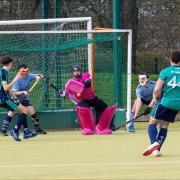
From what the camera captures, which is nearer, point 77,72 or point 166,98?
point 166,98

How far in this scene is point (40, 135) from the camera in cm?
1772

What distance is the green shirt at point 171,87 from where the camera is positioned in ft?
40.6

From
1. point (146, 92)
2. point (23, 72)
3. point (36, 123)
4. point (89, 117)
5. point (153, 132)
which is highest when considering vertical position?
point (23, 72)

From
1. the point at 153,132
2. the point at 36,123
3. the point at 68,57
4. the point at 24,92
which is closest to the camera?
the point at 153,132

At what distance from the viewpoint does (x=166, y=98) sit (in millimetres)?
12523

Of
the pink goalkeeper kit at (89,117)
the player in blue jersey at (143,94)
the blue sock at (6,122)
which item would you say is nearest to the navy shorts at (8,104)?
the blue sock at (6,122)

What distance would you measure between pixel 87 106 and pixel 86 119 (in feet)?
0.90

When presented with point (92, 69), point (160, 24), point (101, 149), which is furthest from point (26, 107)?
point (160, 24)

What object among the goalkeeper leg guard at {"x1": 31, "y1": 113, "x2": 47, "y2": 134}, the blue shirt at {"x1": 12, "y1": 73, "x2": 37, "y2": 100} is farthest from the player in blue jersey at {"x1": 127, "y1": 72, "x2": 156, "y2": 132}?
the blue shirt at {"x1": 12, "y1": 73, "x2": 37, "y2": 100}

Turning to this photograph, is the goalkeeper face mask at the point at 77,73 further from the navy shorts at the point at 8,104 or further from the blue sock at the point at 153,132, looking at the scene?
the blue sock at the point at 153,132

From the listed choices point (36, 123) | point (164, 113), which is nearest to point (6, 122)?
point (36, 123)

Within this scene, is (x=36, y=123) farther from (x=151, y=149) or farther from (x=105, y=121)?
(x=151, y=149)

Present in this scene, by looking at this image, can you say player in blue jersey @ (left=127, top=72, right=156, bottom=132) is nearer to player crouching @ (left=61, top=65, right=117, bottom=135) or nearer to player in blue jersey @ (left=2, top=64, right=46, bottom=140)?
player crouching @ (left=61, top=65, right=117, bottom=135)

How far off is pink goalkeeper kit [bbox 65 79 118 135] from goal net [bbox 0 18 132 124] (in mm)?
1064
